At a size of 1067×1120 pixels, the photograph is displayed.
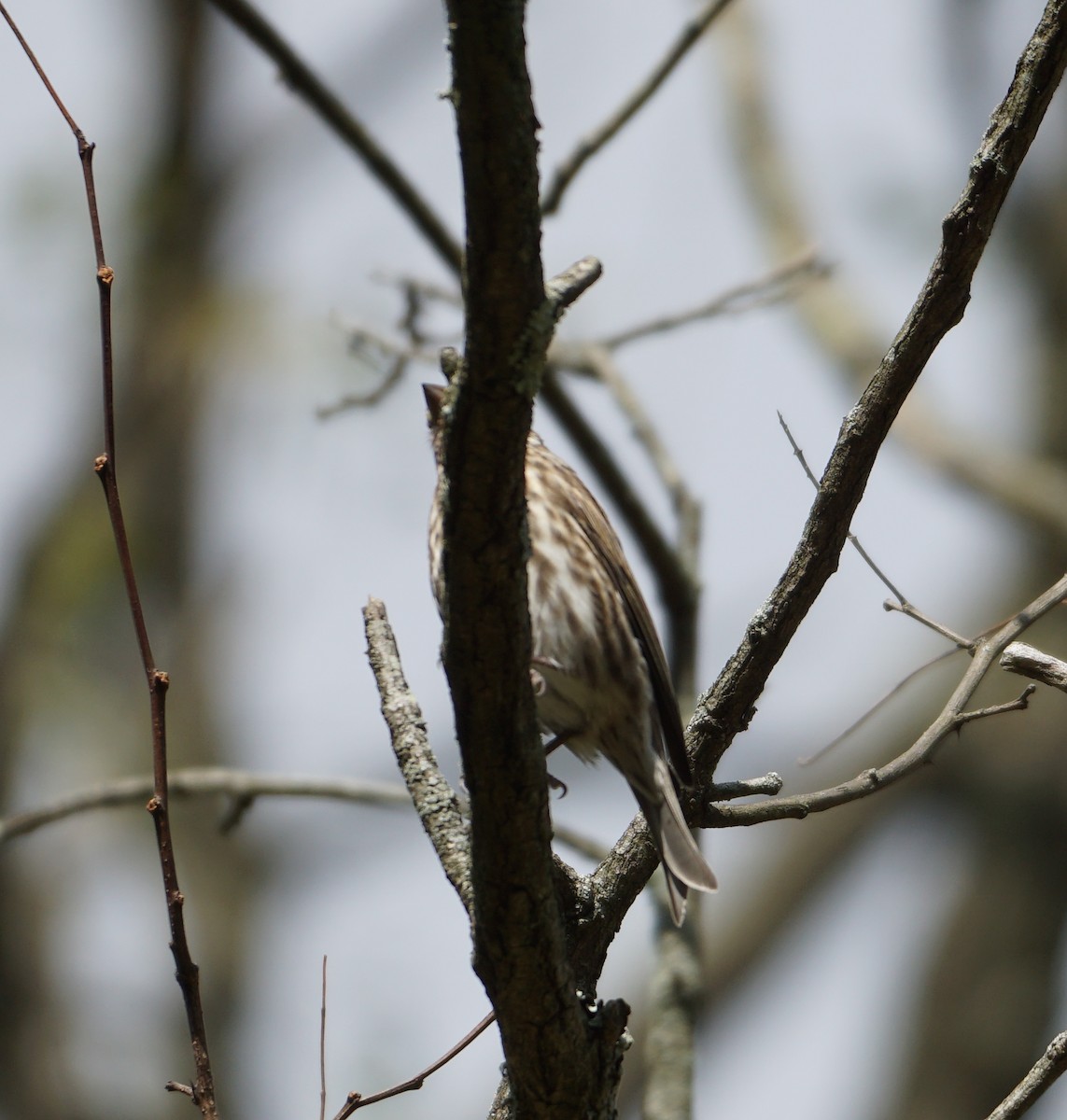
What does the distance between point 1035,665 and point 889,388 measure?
0.70 meters

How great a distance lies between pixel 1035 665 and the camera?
10.5 feet

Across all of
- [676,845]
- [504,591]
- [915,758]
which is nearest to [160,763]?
[504,591]

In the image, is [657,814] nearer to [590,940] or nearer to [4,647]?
[590,940]

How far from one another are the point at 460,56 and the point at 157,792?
50.5 inches

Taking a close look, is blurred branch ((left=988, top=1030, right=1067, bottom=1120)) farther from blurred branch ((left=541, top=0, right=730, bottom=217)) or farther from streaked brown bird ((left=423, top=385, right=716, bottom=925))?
blurred branch ((left=541, top=0, right=730, bottom=217))

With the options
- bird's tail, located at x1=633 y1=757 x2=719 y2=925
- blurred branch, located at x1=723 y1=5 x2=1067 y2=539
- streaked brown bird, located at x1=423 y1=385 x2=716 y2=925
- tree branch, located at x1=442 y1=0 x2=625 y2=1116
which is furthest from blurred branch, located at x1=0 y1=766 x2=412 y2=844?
blurred branch, located at x1=723 y1=5 x2=1067 y2=539

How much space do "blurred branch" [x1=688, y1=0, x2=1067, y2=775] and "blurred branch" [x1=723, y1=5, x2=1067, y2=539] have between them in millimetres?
6333

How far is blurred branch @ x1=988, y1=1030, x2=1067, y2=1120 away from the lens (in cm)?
279

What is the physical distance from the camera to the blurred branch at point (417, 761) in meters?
3.07

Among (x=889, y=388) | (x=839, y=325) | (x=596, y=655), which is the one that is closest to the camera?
(x=889, y=388)

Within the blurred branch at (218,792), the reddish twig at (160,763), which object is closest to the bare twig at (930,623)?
the reddish twig at (160,763)

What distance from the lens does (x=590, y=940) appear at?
Result: 3158 millimetres

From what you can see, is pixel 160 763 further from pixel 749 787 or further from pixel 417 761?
pixel 749 787

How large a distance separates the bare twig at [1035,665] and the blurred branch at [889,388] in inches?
17.7
